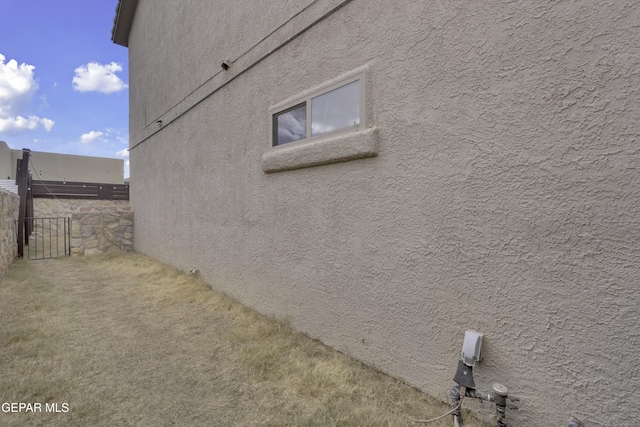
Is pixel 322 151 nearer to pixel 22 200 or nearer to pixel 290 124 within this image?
pixel 290 124

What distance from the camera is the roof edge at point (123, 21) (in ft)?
31.5

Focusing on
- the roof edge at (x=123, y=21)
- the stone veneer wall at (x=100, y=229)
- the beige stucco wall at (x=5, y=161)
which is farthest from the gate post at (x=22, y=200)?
the beige stucco wall at (x=5, y=161)

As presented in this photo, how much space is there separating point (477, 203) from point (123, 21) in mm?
12785

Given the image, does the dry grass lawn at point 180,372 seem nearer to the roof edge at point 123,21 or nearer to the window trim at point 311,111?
the window trim at point 311,111

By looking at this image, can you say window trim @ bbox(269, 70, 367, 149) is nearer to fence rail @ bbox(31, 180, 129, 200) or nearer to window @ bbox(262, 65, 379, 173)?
window @ bbox(262, 65, 379, 173)

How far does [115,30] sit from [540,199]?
44.3ft

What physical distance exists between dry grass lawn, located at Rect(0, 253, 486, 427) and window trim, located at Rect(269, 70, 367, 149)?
6.59 feet

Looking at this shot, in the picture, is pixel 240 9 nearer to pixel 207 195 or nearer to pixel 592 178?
pixel 207 195

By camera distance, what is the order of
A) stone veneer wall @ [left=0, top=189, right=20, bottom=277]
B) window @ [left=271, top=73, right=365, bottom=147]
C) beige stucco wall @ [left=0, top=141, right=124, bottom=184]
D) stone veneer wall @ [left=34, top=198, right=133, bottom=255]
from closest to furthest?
window @ [left=271, top=73, right=365, bottom=147], stone veneer wall @ [left=0, top=189, right=20, bottom=277], stone veneer wall @ [left=34, top=198, right=133, bottom=255], beige stucco wall @ [left=0, top=141, right=124, bottom=184]

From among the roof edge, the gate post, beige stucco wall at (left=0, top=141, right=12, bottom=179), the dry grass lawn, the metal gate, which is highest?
the roof edge

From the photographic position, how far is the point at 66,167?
60.6 ft

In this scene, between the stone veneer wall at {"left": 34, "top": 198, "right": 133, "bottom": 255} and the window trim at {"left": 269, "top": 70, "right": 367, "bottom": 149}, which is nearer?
the window trim at {"left": 269, "top": 70, "right": 367, "bottom": 149}

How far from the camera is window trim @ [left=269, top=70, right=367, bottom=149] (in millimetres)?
2611

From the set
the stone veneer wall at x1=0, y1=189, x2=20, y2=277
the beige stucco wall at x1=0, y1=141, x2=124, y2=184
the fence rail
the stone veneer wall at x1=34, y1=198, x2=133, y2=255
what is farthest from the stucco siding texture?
the beige stucco wall at x1=0, y1=141, x2=124, y2=184
